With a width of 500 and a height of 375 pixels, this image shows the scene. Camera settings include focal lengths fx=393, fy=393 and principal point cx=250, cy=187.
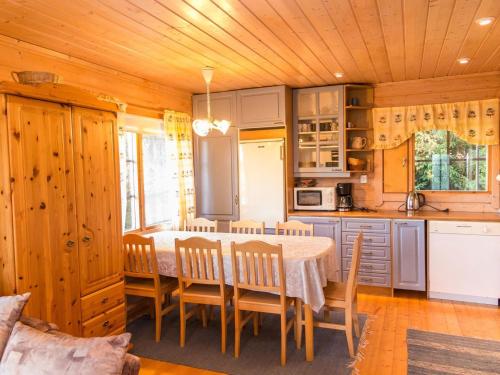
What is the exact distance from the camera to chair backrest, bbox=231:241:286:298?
2855mm

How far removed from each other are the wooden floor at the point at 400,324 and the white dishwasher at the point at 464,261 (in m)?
0.12

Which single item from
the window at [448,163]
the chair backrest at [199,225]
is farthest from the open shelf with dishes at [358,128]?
the chair backrest at [199,225]

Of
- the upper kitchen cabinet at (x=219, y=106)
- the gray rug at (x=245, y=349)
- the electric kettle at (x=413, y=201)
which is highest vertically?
the upper kitchen cabinet at (x=219, y=106)

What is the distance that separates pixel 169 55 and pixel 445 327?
3440 millimetres

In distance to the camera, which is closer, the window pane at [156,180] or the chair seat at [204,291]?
the chair seat at [204,291]

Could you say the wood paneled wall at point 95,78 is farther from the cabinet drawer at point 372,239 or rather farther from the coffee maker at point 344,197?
the cabinet drawer at point 372,239

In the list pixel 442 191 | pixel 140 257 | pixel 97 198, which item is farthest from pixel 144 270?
pixel 442 191

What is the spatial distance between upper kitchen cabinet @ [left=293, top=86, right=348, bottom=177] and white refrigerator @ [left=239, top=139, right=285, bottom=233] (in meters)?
0.39

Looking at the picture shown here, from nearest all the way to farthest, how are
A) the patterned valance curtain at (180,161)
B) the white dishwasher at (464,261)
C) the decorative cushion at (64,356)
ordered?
the decorative cushion at (64,356), the white dishwasher at (464,261), the patterned valance curtain at (180,161)

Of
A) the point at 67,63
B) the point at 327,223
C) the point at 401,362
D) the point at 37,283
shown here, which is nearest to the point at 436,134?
the point at 327,223

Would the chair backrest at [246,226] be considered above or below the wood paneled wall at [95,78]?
below

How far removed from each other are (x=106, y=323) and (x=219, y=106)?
3081 mm

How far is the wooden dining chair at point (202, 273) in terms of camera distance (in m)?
3.09

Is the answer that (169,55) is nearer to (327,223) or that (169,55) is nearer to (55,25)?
(55,25)
